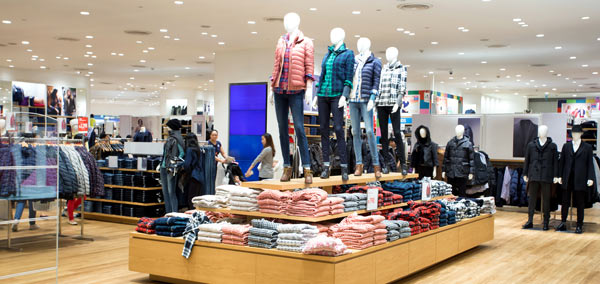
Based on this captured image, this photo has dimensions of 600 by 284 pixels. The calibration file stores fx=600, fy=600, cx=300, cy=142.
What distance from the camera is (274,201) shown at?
5.18 meters

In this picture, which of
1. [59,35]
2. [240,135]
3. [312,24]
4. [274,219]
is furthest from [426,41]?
[274,219]

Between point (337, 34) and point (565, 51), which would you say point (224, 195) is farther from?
point (565, 51)

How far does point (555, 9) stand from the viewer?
980 centimetres

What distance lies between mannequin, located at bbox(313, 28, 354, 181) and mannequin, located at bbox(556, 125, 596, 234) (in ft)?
17.1

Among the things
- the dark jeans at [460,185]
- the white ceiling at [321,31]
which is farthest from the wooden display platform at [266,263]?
the white ceiling at [321,31]

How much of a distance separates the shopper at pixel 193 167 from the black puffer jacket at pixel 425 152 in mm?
3783

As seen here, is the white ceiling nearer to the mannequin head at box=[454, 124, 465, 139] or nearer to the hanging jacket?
the mannequin head at box=[454, 124, 465, 139]

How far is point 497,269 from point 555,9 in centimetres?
521

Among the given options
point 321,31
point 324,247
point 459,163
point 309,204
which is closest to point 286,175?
point 309,204

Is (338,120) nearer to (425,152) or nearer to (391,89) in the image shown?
(391,89)

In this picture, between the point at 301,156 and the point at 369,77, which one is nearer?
the point at 301,156

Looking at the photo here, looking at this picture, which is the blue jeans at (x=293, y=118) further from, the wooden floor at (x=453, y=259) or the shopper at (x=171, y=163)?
the shopper at (x=171, y=163)

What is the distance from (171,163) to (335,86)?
3419 mm

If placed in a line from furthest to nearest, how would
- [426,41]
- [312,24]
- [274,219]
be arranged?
[426,41] → [312,24] → [274,219]
